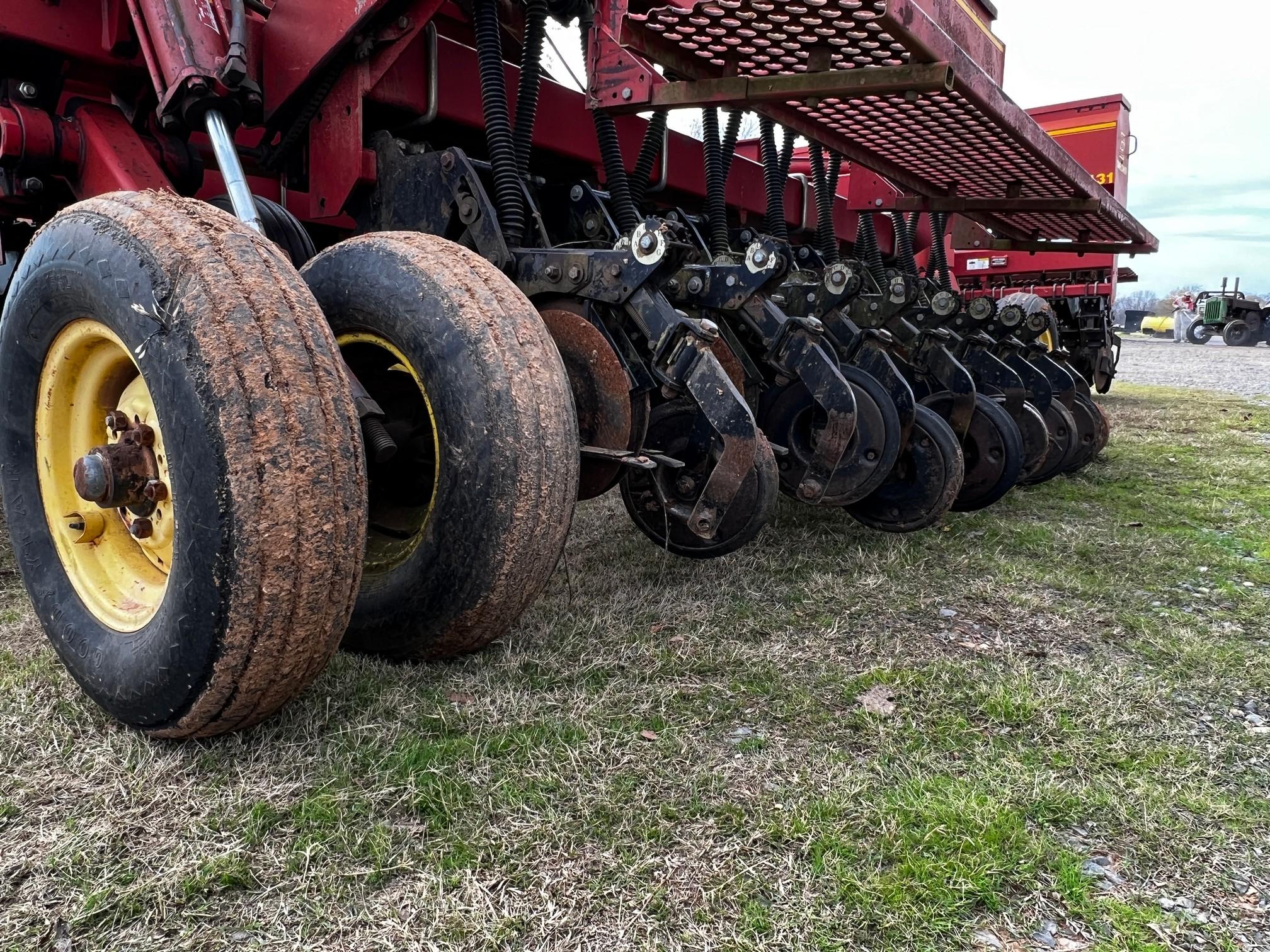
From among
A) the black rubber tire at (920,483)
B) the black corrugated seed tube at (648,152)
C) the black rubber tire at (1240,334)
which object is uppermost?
the black corrugated seed tube at (648,152)

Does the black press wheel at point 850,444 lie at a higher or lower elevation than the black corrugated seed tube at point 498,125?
lower

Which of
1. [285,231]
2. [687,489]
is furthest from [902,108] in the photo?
[285,231]

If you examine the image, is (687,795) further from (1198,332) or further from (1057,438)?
(1198,332)

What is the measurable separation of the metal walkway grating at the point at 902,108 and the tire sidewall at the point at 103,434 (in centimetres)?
149

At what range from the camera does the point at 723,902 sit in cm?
146

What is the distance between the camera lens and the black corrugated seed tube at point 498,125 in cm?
266

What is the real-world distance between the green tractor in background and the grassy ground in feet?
85.3

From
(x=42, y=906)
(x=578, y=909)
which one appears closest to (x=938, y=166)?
(x=578, y=909)

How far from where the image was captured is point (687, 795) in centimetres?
174

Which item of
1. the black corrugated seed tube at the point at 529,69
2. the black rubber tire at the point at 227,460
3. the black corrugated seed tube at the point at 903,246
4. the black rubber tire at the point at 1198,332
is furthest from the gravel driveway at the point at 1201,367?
the black rubber tire at the point at 227,460

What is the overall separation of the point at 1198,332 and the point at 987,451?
90.0 feet

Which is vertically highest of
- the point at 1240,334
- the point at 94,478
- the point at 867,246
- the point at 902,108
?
the point at 902,108

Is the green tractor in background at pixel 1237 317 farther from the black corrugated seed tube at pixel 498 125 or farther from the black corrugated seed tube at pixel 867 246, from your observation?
the black corrugated seed tube at pixel 498 125

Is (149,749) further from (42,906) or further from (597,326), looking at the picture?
(597,326)
